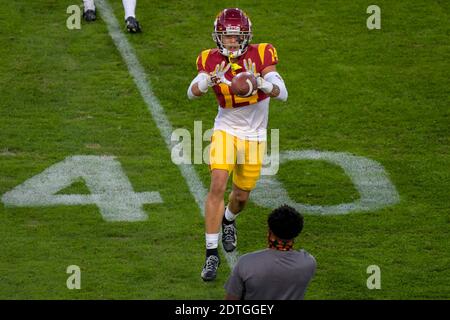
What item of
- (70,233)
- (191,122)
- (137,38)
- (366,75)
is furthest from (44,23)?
(70,233)

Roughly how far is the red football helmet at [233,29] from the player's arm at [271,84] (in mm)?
247

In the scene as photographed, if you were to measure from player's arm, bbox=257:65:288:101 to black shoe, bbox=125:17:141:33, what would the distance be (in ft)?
15.2

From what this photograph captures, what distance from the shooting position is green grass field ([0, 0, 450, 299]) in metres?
9.05

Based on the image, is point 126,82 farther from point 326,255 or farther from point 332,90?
point 326,255

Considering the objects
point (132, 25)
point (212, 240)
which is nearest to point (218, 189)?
point (212, 240)

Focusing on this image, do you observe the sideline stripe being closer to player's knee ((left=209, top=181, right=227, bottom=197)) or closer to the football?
player's knee ((left=209, top=181, right=227, bottom=197))

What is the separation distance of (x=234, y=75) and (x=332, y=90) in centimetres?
365

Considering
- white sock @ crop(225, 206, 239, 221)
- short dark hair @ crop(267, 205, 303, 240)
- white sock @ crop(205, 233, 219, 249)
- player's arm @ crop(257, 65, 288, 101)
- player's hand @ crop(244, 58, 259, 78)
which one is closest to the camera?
short dark hair @ crop(267, 205, 303, 240)

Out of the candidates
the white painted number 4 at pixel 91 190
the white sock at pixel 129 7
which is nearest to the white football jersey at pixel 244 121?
the white painted number 4 at pixel 91 190

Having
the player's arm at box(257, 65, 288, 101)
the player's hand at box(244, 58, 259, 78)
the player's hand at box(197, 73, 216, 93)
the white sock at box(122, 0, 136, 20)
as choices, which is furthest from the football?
the white sock at box(122, 0, 136, 20)

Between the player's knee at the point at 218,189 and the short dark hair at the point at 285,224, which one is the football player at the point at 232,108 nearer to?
the player's knee at the point at 218,189

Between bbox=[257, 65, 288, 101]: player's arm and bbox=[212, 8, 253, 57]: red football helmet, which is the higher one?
bbox=[212, 8, 253, 57]: red football helmet

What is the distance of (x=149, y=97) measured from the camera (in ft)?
40.4

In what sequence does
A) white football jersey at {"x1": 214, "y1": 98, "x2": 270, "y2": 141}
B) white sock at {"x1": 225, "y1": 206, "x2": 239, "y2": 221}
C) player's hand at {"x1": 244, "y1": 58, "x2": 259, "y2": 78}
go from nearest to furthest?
player's hand at {"x1": 244, "y1": 58, "x2": 259, "y2": 78} → white football jersey at {"x1": 214, "y1": 98, "x2": 270, "y2": 141} → white sock at {"x1": 225, "y1": 206, "x2": 239, "y2": 221}
